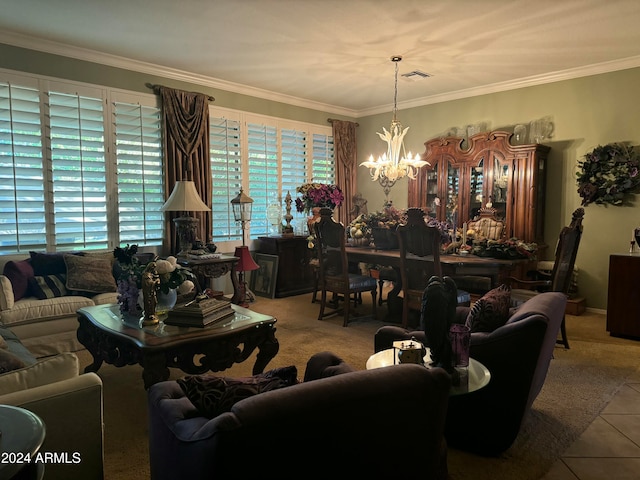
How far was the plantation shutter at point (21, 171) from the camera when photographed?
402 cm

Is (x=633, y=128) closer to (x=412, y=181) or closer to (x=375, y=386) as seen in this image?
(x=412, y=181)

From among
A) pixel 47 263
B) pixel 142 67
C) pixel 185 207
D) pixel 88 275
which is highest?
pixel 142 67

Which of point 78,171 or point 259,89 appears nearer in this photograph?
point 78,171

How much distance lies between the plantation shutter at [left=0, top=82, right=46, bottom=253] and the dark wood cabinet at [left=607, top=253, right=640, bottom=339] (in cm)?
557

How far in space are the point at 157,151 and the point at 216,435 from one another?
4569 millimetres

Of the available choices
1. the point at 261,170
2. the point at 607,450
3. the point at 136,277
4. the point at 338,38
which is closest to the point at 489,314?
the point at 607,450

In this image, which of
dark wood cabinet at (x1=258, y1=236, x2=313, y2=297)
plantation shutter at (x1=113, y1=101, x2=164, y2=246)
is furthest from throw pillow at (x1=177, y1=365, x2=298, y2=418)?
dark wood cabinet at (x1=258, y1=236, x2=313, y2=297)

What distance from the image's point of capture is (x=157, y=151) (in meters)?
5.00

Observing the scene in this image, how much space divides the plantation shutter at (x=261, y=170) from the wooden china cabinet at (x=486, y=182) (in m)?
2.11

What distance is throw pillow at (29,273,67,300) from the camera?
370 cm

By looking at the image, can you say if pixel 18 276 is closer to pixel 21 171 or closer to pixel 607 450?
pixel 21 171

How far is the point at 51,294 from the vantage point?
12.2ft

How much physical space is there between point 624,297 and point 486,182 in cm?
208

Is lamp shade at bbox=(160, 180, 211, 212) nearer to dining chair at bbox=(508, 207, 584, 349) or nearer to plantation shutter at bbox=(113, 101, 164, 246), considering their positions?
plantation shutter at bbox=(113, 101, 164, 246)
